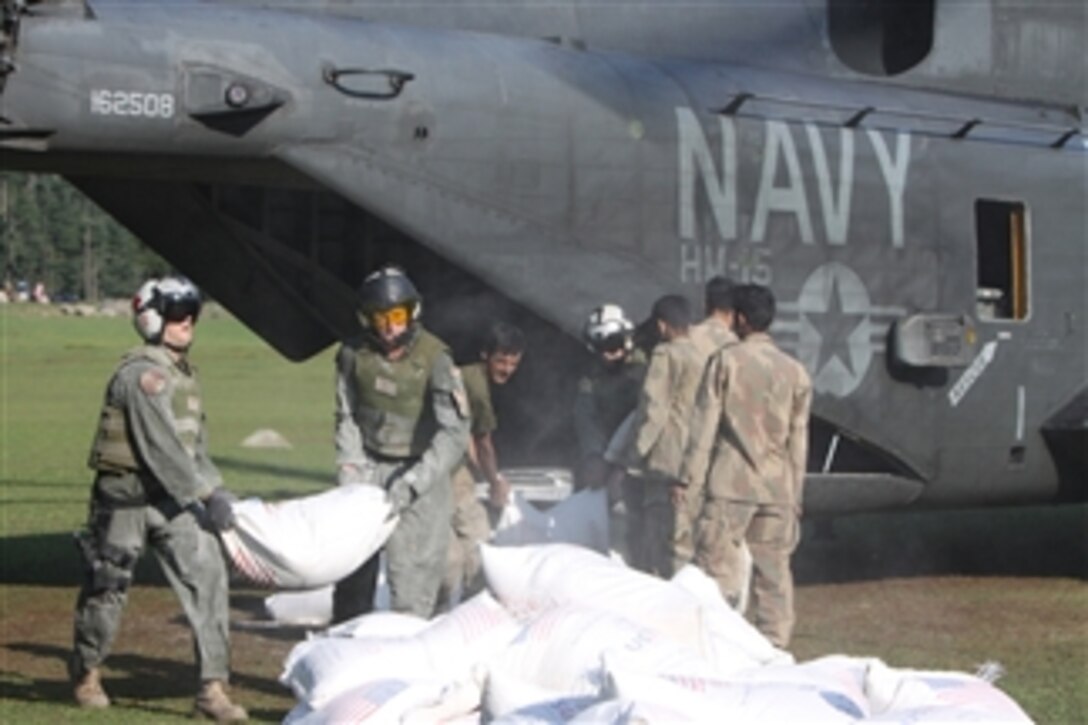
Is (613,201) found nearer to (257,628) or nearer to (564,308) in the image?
(564,308)

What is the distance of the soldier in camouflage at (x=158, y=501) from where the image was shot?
8109 millimetres

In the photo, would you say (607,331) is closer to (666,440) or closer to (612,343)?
(612,343)

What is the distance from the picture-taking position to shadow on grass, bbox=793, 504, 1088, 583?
13016 mm

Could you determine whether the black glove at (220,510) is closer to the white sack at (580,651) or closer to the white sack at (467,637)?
the white sack at (467,637)

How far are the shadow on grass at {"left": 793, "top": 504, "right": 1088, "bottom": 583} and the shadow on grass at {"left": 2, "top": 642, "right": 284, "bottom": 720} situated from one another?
4.39m

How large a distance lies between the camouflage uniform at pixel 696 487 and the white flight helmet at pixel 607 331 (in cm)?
44

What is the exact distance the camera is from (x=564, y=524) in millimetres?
10195

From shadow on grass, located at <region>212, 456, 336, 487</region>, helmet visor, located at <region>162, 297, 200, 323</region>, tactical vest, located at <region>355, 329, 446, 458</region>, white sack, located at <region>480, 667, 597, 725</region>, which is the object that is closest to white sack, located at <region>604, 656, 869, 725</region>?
white sack, located at <region>480, 667, 597, 725</region>

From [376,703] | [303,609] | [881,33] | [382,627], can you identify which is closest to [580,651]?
[376,703]

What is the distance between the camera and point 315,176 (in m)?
9.73

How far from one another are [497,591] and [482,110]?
3157mm

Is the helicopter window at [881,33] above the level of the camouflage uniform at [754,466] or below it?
above

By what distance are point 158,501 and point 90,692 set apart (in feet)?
2.61

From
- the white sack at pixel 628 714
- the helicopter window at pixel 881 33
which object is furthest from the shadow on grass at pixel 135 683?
the helicopter window at pixel 881 33
